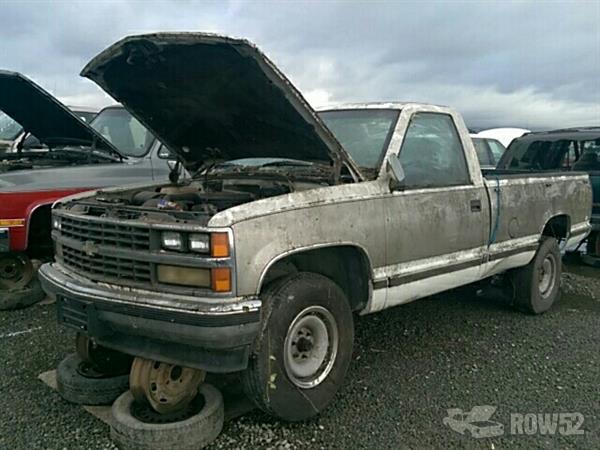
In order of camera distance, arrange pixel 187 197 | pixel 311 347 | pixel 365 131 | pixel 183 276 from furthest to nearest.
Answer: pixel 365 131, pixel 187 197, pixel 311 347, pixel 183 276

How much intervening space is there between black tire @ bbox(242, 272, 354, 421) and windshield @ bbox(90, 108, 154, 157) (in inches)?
157

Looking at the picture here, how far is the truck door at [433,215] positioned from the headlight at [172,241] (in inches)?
58.5

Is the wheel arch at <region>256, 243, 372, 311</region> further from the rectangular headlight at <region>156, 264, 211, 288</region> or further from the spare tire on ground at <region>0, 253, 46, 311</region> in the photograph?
the spare tire on ground at <region>0, 253, 46, 311</region>

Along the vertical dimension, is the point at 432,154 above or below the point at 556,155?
above

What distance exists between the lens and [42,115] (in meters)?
6.09

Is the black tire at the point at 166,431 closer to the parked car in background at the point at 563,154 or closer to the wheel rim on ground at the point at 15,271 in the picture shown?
the wheel rim on ground at the point at 15,271

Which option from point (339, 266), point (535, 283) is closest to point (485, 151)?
point (535, 283)

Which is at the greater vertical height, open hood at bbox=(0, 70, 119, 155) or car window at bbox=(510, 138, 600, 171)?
open hood at bbox=(0, 70, 119, 155)

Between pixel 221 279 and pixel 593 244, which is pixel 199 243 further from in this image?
pixel 593 244

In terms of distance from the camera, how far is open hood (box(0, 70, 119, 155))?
5.63 metres

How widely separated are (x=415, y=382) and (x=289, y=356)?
1.20 m

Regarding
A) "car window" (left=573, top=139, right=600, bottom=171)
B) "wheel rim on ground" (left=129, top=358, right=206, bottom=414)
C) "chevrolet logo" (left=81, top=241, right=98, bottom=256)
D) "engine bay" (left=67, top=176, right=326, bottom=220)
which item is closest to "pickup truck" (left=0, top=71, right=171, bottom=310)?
"engine bay" (left=67, top=176, right=326, bottom=220)

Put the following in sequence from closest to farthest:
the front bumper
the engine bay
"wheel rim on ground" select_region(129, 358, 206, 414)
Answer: the front bumper, "wheel rim on ground" select_region(129, 358, 206, 414), the engine bay

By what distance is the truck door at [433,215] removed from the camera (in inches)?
150
